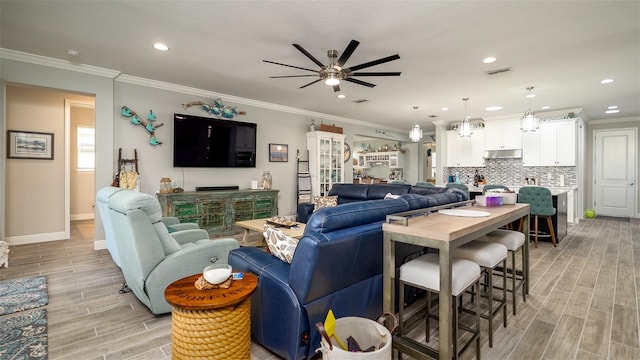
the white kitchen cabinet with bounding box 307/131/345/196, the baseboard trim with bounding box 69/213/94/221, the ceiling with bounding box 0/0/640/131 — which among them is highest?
the ceiling with bounding box 0/0/640/131

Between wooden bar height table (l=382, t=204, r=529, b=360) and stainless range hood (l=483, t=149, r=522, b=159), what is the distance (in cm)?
604

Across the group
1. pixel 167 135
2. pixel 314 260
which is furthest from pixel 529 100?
pixel 167 135

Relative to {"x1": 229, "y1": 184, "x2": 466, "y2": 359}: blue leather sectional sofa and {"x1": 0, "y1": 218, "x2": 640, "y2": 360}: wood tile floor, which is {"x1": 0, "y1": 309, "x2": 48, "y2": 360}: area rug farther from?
{"x1": 229, "y1": 184, "x2": 466, "y2": 359}: blue leather sectional sofa

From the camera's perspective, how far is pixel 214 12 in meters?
2.66

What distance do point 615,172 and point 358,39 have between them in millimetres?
8422

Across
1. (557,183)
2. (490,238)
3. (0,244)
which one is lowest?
(0,244)

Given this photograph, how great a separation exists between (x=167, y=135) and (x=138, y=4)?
8.91 feet

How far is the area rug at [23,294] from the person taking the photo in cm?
253

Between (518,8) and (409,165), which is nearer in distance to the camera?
(518,8)

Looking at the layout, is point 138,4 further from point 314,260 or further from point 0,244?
point 0,244

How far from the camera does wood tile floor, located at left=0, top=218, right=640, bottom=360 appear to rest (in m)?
1.98

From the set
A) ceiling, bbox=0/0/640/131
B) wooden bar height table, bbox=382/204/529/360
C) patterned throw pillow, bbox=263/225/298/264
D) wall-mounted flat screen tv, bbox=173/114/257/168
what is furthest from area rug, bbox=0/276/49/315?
wooden bar height table, bbox=382/204/529/360

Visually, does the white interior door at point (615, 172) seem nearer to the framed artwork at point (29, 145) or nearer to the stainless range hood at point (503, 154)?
the stainless range hood at point (503, 154)

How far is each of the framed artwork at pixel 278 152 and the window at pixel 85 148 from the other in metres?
4.09
